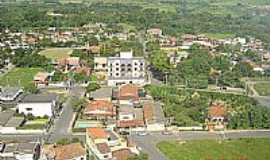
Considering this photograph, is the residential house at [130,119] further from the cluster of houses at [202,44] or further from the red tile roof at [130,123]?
the cluster of houses at [202,44]

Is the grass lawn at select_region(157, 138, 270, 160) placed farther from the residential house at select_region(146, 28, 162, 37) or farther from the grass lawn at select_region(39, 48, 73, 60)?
the residential house at select_region(146, 28, 162, 37)

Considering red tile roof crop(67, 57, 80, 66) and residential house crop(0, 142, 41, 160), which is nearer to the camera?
residential house crop(0, 142, 41, 160)

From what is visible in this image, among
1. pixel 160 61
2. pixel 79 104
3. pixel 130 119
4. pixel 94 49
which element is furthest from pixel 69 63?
pixel 130 119

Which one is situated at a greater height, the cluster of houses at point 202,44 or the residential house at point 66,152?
the cluster of houses at point 202,44

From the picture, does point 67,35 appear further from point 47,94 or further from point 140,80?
point 47,94

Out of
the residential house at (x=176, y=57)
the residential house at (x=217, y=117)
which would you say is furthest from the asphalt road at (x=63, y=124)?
the residential house at (x=176, y=57)

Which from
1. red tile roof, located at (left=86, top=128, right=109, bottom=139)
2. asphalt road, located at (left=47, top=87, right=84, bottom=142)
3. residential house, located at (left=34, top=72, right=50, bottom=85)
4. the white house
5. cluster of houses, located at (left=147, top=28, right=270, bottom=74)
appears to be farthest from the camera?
cluster of houses, located at (left=147, top=28, right=270, bottom=74)

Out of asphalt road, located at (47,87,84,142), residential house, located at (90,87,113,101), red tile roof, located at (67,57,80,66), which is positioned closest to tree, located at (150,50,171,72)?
red tile roof, located at (67,57,80,66)

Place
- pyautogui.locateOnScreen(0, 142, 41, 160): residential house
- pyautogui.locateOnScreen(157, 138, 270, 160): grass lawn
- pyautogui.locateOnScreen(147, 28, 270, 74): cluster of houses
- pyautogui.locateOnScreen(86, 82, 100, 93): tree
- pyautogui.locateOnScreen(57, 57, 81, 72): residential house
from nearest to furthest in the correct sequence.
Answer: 1. pyautogui.locateOnScreen(0, 142, 41, 160): residential house
2. pyautogui.locateOnScreen(157, 138, 270, 160): grass lawn
3. pyautogui.locateOnScreen(86, 82, 100, 93): tree
4. pyautogui.locateOnScreen(57, 57, 81, 72): residential house
5. pyautogui.locateOnScreen(147, 28, 270, 74): cluster of houses
